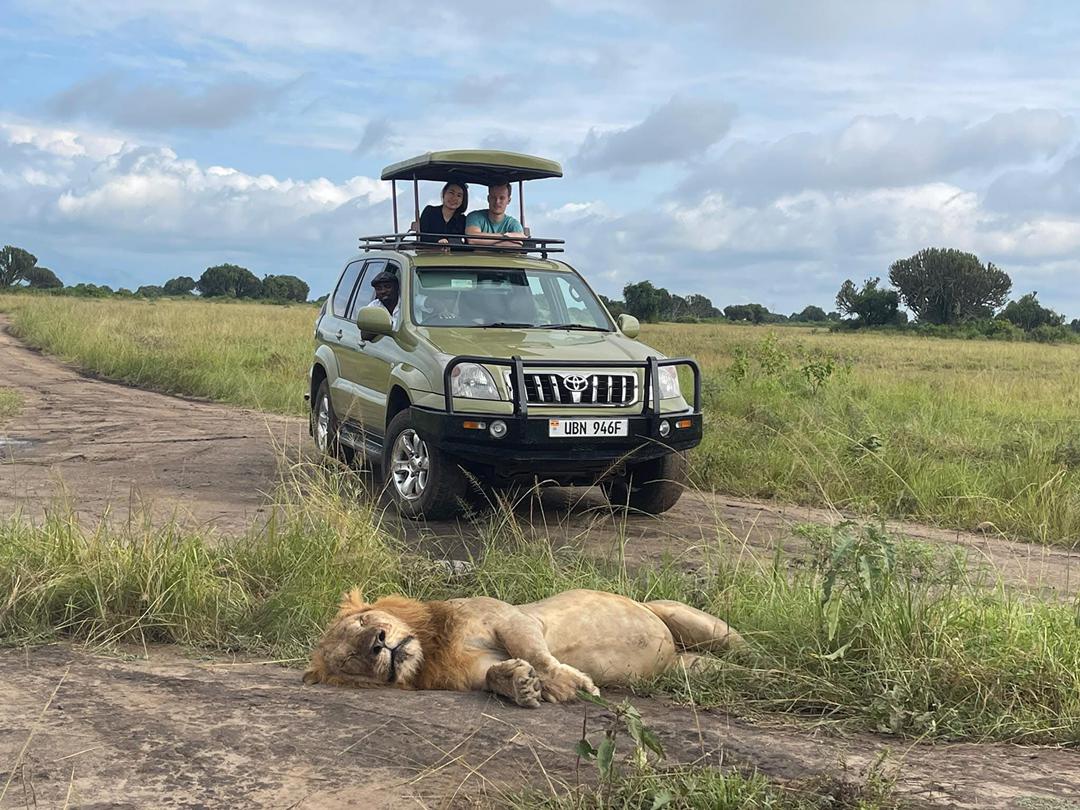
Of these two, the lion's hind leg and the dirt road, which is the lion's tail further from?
the lion's hind leg

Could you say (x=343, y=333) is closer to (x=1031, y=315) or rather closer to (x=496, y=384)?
(x=496, y=384)

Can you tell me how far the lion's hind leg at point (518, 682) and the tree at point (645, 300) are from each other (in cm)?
5144

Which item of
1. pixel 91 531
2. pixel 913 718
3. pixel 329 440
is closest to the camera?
pixel 913 718

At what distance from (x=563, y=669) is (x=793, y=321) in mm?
82643

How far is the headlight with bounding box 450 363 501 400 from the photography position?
22.5 feet

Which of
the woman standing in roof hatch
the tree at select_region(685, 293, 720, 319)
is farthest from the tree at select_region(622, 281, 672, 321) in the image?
the woman standing in roof hatch

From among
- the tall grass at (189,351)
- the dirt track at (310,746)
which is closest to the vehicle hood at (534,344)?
the dirt track at (310,746)

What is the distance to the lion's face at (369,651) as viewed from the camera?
375 centimetres

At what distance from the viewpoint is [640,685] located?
4.15 m

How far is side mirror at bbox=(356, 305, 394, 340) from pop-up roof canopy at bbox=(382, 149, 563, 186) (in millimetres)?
1945

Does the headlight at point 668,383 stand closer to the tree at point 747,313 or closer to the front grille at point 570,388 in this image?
the front grille at point 570,388

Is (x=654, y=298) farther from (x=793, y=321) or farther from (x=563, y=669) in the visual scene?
(x=563, y=669)

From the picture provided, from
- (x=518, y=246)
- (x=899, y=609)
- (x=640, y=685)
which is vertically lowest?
(x=640, y=685)

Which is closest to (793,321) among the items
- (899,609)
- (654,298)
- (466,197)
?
(654,298)
